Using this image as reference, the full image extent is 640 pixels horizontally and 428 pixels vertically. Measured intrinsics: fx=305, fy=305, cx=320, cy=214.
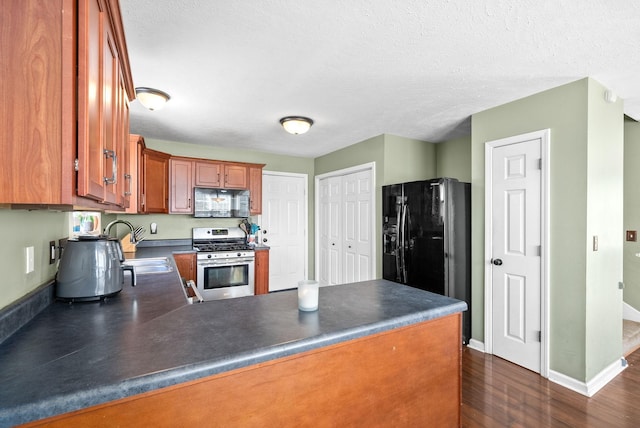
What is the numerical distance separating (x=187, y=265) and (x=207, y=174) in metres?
1.29

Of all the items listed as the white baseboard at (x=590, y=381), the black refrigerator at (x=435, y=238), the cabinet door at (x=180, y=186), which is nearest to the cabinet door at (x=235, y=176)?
the cabinet door at (x=180, y=186)

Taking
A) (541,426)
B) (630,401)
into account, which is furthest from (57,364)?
(630,401)

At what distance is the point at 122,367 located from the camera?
82 centimetres

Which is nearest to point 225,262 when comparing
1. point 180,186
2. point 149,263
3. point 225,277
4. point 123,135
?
point 225,277

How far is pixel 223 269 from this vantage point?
4.02m

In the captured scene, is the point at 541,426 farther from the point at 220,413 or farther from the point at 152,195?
the point at 152,195

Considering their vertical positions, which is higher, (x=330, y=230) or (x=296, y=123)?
(x=296, y=123)

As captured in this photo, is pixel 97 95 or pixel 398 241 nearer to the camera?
pixel 97 95

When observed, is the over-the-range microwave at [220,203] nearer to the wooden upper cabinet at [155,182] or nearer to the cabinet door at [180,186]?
the cabinet door at [180,186]

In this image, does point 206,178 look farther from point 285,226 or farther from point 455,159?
point 455,159

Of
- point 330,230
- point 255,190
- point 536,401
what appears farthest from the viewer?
point 330,230

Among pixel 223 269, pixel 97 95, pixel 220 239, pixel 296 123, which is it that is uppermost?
pixel 296 123

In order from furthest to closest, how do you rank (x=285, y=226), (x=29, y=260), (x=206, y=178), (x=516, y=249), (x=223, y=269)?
(x=285, y=226) → (x=206, y=178) → (x=223, y=269) → (x=516, y=249) → (x=29, y=260)

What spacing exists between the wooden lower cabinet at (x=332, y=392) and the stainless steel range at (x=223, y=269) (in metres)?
3.15
